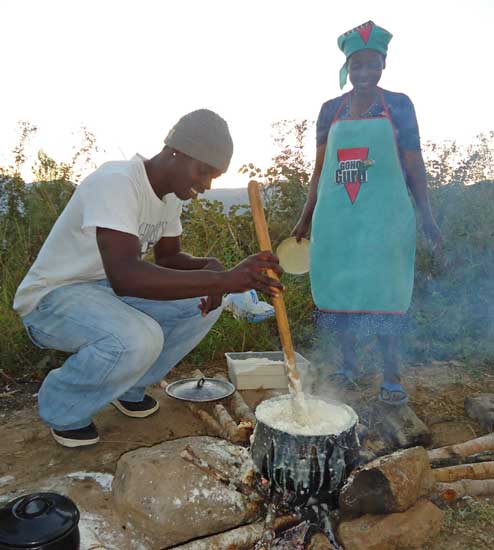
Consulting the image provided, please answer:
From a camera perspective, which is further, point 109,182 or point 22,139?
point 22,139

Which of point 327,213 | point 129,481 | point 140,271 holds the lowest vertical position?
point 129,481

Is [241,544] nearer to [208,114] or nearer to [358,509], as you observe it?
[358,509]

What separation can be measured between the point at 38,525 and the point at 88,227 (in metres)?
1.26

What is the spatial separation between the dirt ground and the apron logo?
1385 millimetres

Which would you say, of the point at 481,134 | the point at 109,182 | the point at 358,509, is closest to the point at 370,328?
the point at 358,509

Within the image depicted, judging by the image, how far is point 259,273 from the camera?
6.98 feet

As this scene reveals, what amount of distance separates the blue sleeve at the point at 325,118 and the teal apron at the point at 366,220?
3.0 inches

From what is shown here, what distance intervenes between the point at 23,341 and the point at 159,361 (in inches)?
54.1

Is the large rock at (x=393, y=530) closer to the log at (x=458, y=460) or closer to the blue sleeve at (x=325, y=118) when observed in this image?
the log at (x=458, y=460)

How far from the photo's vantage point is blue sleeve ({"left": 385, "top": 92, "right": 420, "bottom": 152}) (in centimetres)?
297

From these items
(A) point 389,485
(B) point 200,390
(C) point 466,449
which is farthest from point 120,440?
(C) point 466,449

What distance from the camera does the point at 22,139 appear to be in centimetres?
572

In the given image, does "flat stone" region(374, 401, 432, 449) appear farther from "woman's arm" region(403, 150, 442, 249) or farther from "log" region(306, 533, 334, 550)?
"woman's arm" region(403, 150, 442, 249)

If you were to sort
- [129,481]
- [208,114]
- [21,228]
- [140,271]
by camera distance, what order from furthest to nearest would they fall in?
[21,228] → [208,114] → [140,271] → [129,481]
